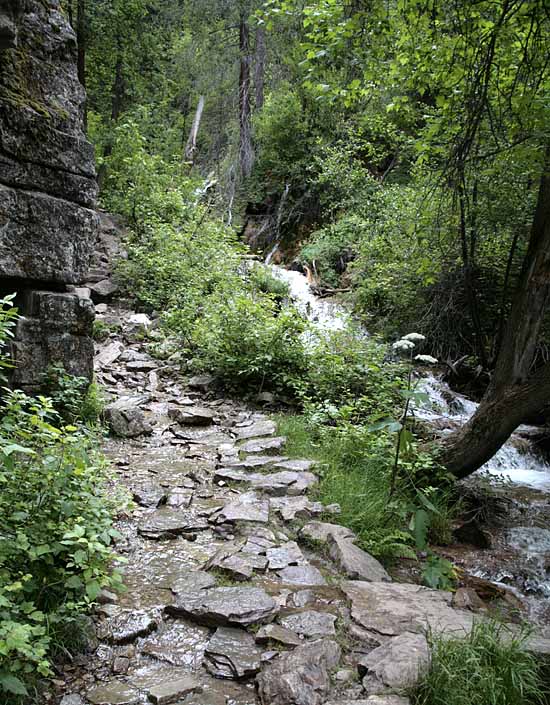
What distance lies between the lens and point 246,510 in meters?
3.97

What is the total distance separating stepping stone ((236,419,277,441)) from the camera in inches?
233

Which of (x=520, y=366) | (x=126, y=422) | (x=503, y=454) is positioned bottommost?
(x=503, y=454)

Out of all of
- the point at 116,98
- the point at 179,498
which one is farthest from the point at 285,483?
the point at 116,98

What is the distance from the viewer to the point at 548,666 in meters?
2.34

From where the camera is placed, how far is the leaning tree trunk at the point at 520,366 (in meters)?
4.86

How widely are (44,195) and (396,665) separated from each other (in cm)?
444

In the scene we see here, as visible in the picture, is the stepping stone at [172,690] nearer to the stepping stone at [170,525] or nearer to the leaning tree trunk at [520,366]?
the stepping stone at [170,525]

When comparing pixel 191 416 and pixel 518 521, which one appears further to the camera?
pixel 191 416

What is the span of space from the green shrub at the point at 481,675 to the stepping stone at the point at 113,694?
116cm

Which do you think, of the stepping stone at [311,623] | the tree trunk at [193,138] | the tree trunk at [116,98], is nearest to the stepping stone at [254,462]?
the stepping stone at [311,623]

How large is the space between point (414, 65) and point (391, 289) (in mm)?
5723

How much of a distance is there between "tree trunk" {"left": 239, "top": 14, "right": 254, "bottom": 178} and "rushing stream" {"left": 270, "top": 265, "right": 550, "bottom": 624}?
1272 centimetres

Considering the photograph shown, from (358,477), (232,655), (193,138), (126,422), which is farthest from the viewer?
(193,138)

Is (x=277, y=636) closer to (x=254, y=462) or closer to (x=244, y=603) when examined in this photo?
(x=244, y=603)
